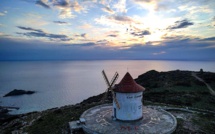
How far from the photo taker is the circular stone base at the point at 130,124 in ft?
65.1

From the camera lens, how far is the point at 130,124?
22000 millimetres

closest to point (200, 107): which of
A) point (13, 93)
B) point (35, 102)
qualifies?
point (35, 102)

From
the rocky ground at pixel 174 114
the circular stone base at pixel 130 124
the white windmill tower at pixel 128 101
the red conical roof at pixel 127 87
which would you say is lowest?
the rocky ground at pixel 174 114

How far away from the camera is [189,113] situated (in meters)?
27.7

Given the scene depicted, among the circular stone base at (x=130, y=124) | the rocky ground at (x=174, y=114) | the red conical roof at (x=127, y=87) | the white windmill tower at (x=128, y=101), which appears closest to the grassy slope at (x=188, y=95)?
the rocky ground at (x=174, y=114)

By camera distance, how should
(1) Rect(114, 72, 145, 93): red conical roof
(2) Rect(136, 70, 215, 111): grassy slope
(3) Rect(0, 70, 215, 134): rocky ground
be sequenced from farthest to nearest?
1. (2) Rect(136, 70, 215, 111): grassy slope
2. (1) Rect(114, 72, 145, 93): red conical roof
3. (3) Rect(0, 70, 215, 134): rocky ground

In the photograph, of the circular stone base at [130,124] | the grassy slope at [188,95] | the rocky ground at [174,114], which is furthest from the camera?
the grassy slope at [188,95]

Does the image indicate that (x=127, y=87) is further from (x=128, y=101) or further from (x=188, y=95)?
(x=188, y=95)

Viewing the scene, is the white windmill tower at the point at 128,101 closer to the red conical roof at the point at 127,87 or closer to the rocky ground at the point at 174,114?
the red conical roof at the point at 127,87

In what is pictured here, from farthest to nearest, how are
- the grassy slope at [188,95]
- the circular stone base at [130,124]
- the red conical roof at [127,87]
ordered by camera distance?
the grassy slope at [188,95], the red conical roof at [127,87], the circular stone base at [130,124]

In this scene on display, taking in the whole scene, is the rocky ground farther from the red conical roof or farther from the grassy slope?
the red conical roof

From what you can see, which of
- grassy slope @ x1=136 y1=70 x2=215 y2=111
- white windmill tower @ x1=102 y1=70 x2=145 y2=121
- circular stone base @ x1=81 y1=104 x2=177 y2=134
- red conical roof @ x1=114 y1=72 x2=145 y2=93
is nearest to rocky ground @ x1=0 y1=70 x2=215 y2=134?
grassy slope @ x1=136 y1=70 x2=215 y2=111

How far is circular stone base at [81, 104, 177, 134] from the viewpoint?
1984cm

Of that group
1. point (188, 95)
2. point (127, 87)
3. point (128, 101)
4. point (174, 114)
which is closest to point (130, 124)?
point (128, 101)
